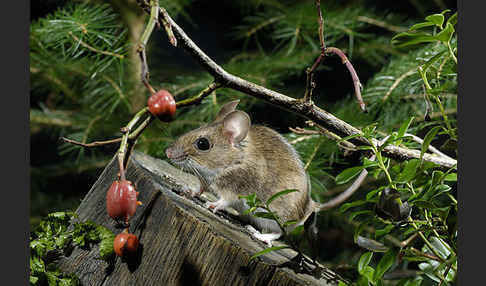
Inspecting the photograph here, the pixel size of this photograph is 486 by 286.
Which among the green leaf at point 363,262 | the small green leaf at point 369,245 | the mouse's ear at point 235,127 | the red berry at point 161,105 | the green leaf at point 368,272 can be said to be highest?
the red berry at point 161,105

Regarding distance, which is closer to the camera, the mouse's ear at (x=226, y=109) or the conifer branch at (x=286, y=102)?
the conifer branch at (x=286, y=102)

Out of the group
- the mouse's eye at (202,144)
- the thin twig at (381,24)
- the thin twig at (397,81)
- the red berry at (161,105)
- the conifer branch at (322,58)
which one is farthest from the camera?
the thin twig at (381,24)

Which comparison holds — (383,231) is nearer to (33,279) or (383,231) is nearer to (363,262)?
(363,262)

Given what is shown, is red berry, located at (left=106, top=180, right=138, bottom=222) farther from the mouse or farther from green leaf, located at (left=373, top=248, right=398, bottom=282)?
the mouse

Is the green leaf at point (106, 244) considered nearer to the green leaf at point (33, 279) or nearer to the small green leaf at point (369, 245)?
the green leaf at point (33, 279)

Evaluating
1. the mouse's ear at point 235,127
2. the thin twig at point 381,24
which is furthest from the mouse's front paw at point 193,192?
the thin twig at point 381,24

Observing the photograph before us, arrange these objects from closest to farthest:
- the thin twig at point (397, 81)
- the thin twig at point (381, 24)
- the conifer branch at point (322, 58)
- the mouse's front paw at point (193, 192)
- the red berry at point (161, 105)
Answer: the red berry at point (161, 105) < the conifer branch at point (322, 58) < the mouse's front paw at point (193, 192) < the thin twig at point (397, 81) < the thin twig at point (381, 24)

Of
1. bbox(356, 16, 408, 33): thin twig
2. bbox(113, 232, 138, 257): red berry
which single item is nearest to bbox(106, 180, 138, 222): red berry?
bbox(113, 232, 138, 257): red berry
